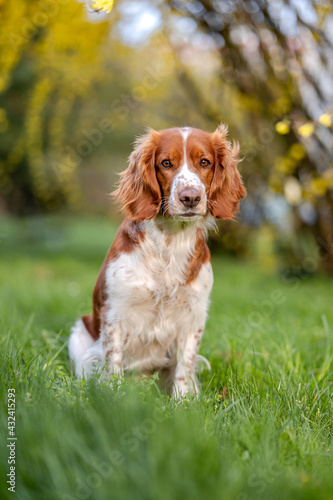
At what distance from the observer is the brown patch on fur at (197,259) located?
2.94 m

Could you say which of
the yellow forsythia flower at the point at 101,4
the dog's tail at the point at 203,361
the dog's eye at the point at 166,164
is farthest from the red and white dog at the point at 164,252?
the yellow forsythia flower at the point at 101,4

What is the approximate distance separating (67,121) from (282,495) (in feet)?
38.9

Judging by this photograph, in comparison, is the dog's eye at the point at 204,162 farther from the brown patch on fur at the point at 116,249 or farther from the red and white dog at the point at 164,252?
the brown patch on fur at the point at 116,249

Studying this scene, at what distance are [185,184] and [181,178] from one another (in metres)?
0.05

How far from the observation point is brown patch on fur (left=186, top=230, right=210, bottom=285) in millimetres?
2938

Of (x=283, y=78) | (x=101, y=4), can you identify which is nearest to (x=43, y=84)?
(x=283, y=78)

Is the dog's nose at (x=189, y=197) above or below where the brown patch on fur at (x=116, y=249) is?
above

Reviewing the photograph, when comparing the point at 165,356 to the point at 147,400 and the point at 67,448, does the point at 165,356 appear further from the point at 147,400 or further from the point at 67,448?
the point at 67,448

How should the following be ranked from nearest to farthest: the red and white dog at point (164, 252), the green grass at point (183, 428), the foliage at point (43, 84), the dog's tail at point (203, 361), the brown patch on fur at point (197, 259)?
the green grass at point (183, 428)
the red and white dog at point (164, 252)
the brown patch on fur at point (197, 259)
the dog's tail at point (203, 361)
the foliage at point (43, 84)

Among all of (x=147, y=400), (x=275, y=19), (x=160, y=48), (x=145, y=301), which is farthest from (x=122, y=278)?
(x=160, y=48)

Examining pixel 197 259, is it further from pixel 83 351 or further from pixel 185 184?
pixel 83 351

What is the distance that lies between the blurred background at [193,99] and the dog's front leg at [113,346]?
163 centimetres

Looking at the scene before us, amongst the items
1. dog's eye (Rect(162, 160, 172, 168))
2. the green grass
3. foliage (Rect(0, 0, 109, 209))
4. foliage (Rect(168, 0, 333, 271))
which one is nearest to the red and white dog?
dog's eye (Rect(162, 160, 172, 168))

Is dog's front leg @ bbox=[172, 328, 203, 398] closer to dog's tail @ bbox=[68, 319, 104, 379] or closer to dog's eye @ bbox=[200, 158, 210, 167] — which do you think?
dog's tail @ bbox=[68, 319, 104, 379]
